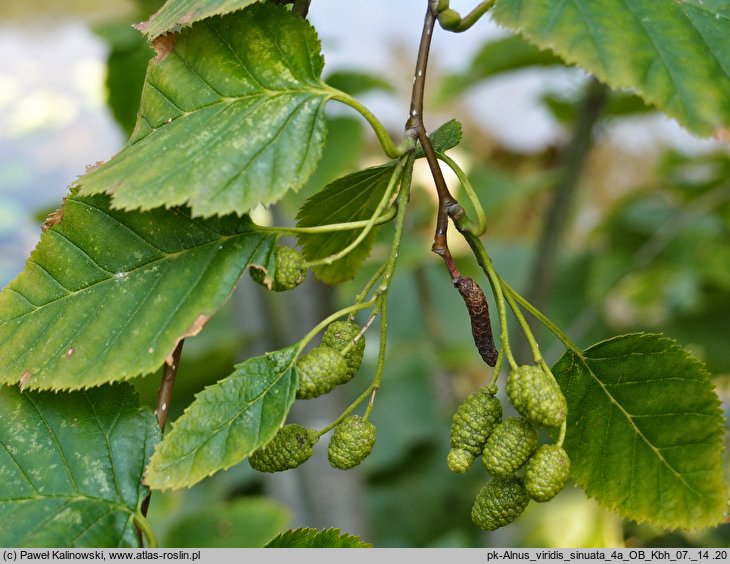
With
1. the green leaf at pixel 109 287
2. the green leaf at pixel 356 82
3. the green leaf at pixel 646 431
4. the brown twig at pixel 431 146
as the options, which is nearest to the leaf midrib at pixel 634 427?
the green leaf at pixel 646 431

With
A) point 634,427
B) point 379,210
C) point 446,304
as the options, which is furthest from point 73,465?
point 446,304

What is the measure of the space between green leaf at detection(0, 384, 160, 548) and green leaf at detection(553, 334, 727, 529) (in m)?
0.32

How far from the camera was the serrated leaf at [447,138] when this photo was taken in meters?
0.58

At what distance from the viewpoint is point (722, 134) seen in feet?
1.60

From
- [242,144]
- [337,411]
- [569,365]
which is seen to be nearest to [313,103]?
[242,144]

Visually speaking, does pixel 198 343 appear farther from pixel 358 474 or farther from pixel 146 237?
pixel 146 237

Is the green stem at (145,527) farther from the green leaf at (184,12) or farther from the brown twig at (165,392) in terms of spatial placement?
the green leaf at (184,12)

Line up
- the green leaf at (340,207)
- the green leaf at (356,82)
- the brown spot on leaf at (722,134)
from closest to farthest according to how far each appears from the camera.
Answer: the brown spot on leaf at (722,134)
the green leaf at (340,207)
the green leaf at (356,82)

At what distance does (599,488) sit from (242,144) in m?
0.35

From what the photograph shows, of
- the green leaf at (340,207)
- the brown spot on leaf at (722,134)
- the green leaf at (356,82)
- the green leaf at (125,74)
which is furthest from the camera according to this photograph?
the green leaf at (356,82)

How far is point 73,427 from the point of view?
1.95 ft

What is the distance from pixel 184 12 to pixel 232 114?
0.07 meters

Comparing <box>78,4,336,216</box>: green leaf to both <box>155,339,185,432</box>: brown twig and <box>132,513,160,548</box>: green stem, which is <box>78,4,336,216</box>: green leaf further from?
<box>132,513,160,548</box>: green stem

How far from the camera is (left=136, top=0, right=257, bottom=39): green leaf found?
0.51m
